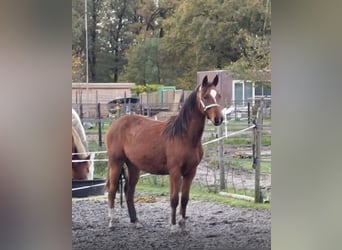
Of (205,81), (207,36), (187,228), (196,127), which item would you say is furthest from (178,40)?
(187,228)

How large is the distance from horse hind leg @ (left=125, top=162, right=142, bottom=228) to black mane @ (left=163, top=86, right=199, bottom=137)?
0.87 ft

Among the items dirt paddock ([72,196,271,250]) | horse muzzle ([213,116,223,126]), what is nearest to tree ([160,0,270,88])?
horse muzzle ([213,116,223,126])

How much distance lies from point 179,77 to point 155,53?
17 cm

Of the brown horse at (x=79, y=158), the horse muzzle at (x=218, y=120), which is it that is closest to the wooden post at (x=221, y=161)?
the horse muzzle at (x=218, y=120)

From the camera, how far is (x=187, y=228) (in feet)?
8.27

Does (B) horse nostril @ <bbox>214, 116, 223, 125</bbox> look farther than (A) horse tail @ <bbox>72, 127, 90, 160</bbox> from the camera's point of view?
Yes

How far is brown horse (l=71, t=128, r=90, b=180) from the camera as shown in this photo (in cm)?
236

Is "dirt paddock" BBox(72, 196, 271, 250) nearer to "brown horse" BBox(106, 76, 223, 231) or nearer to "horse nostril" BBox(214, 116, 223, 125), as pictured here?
"brown horse" BBox(106, 76, 223, 231)
